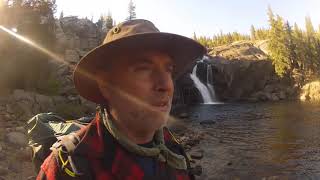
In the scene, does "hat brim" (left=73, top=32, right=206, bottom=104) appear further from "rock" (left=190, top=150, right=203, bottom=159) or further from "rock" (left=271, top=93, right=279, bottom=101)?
"rock" (left=271, top=93, right=279, bottom=101)

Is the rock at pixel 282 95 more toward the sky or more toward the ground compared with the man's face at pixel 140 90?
more toward the ground

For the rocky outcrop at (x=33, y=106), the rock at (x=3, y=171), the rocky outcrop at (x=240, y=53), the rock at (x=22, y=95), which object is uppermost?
the rocky outcrop at (x=240, y=53)

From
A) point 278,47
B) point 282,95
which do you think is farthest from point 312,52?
point 282,95

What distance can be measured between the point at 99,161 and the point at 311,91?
200 feet

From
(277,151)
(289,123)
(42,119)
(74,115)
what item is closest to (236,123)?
(289,123)

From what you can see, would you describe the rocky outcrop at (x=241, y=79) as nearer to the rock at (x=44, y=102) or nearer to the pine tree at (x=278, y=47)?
the pine tree at (x=278, y=47)

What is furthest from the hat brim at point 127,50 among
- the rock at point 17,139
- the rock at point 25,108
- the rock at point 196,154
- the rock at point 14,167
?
the rock at point 25,108

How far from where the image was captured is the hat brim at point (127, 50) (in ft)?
6.47

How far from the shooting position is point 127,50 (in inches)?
79.2

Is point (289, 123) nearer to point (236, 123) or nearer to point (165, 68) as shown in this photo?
Result: point (236, 123)

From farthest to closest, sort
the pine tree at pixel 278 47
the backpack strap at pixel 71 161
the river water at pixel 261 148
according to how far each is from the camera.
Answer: the pine tree at pixel 278 47, the river water at pixel 261 148, the backpack strap at pixel 71 161

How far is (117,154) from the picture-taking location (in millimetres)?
1903

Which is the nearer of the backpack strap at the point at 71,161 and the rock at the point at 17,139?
the backpack strap at the point at 71,161

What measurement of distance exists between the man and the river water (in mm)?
13372
